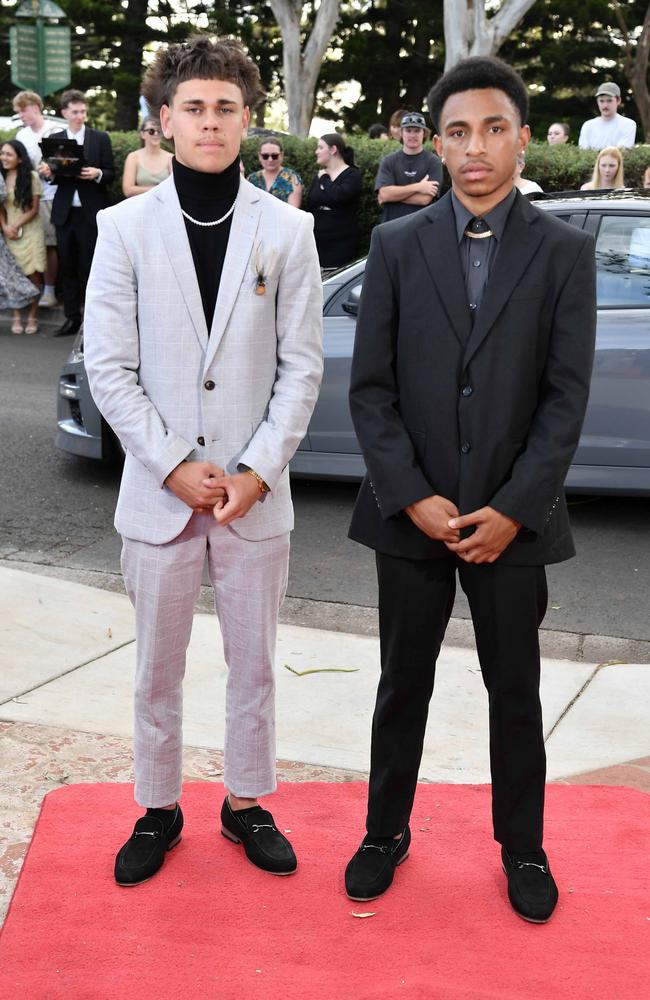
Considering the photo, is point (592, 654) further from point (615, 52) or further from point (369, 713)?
point (615, 52)

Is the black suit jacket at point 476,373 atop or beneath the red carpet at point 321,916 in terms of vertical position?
atop

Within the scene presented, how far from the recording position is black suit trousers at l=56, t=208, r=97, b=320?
41.9 feet

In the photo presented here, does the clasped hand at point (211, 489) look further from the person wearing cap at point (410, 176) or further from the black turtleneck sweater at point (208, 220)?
the person wearing cap at point (410, 176)

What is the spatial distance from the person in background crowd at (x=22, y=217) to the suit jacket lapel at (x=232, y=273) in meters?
10.4

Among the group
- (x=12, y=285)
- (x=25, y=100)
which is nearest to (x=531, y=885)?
(x=12, y=285)

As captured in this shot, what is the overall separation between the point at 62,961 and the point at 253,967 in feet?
1.49

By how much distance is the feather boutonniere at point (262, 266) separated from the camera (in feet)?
10.4

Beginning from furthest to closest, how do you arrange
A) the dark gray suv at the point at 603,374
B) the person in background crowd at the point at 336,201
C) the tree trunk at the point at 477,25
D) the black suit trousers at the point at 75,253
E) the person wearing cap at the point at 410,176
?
the tree trunk at the point at 477,25 < the black suit trousers at the point at 75,253 < the person in background crowd at the point at 336,201 < the person wearing cap at the point at 410,176 < the dark gray suv at the point at 603,374

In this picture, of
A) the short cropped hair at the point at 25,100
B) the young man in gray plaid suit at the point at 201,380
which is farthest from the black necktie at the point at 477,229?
the short cropped hair at the point at 25,100

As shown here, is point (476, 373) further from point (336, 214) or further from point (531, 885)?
point (336, 214)

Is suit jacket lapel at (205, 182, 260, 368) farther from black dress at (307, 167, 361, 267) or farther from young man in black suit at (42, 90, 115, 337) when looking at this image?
young man in black suit at (42, 90, 115, 337)

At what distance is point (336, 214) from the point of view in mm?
11852

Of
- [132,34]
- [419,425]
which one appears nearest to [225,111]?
[419,425]

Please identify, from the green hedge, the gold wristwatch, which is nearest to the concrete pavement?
the gold wristwatch
